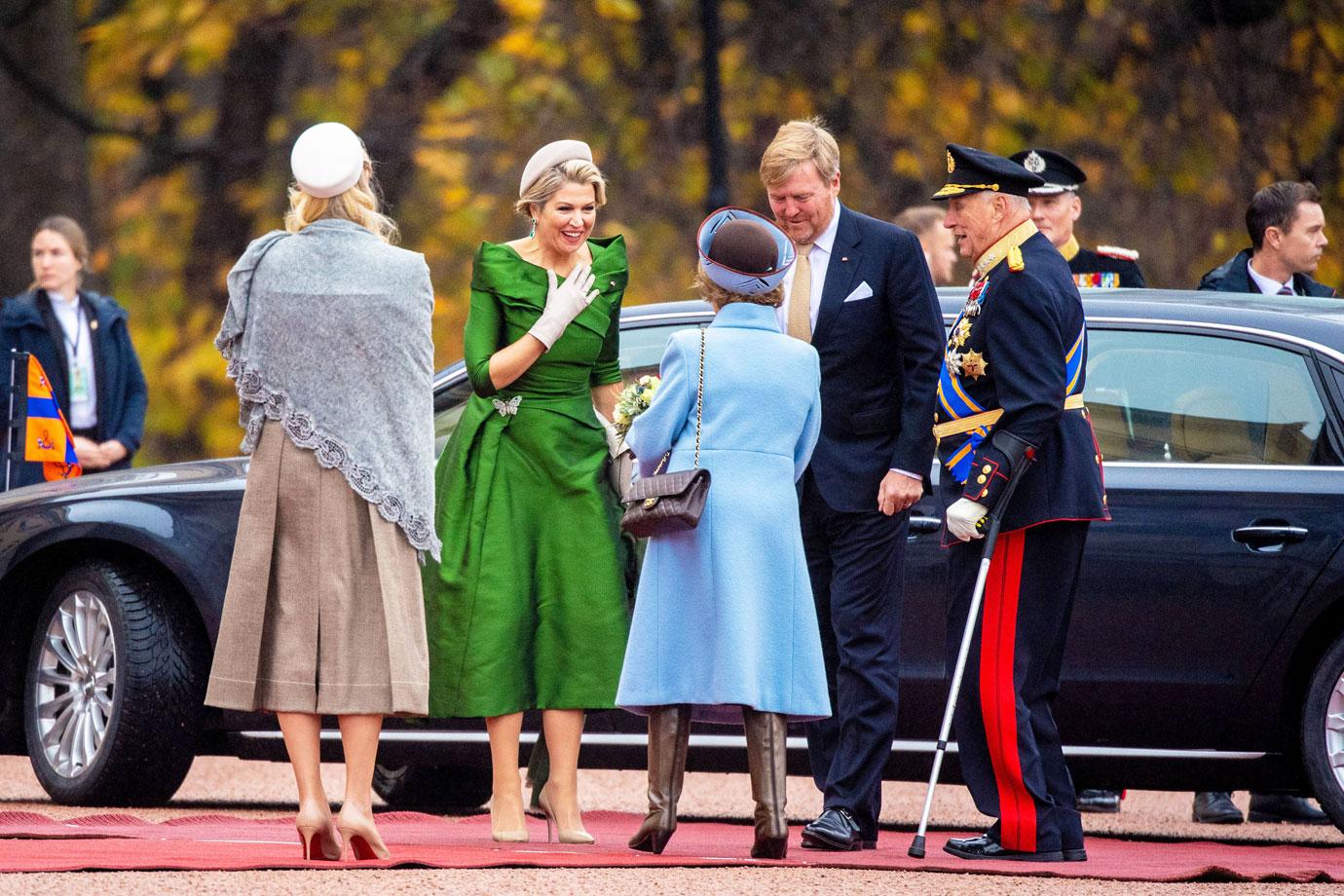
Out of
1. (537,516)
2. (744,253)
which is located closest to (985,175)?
(744,253)

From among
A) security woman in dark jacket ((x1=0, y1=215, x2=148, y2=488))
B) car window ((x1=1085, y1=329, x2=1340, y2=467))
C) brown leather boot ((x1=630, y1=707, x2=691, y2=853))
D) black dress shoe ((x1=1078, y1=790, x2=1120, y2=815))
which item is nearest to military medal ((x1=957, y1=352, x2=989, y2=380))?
car window ((x1=1085, y1=329, x2=1340, y2=467))

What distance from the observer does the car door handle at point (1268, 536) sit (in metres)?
7.04

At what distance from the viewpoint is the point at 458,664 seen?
6.58 meters

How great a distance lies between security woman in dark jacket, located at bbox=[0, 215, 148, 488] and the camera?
10.4m

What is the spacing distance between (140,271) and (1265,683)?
11.1m

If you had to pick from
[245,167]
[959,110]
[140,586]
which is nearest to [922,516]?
[140,586]

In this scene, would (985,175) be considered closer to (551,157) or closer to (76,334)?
(551,157)

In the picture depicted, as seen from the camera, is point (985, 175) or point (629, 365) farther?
point (629, 365)

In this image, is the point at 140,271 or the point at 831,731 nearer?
the point at 831,731

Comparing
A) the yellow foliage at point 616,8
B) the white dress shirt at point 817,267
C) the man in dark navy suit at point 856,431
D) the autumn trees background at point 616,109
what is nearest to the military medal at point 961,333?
the man in dark navy suit at point 856,431

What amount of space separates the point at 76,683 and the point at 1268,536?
391 cm

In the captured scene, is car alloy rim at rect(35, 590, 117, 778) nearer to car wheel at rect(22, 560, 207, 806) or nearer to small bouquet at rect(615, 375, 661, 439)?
car wheel at rect(22, 560, 207, 806)

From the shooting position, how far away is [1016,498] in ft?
21.1

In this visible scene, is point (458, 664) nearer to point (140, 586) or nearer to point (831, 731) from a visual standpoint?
point (831, 731)
